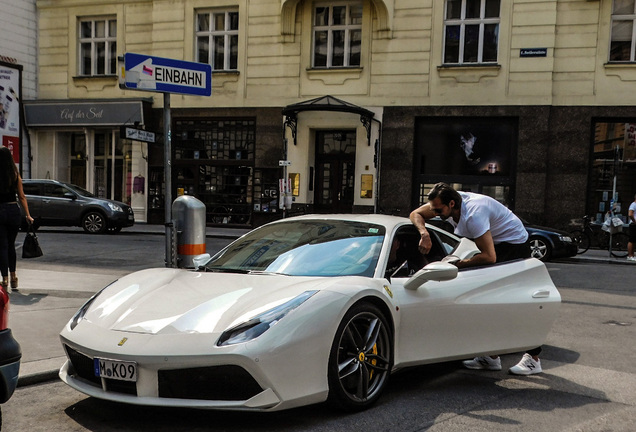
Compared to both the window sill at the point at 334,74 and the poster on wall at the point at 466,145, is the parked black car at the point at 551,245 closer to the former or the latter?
the poster on wall at the point at 466,145

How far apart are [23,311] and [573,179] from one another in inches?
624

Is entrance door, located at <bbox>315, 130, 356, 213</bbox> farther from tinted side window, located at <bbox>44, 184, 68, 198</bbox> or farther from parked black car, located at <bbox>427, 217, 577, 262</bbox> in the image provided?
tinted side window, located at <bbox>44, 184, 68, 198</bbox>

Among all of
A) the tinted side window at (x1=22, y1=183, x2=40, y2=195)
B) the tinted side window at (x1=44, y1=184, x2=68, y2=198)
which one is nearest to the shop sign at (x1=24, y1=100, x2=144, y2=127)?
the tinted side window at (x1=44, y1=184, x2=68, y2=198)

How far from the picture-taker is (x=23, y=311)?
6293mm

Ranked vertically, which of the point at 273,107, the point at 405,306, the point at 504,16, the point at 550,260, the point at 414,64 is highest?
the point at 504,16

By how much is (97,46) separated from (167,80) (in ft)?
59.6

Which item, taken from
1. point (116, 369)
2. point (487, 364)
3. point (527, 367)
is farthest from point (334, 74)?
point (116, 369)

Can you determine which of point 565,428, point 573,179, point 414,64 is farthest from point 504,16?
point 565,428

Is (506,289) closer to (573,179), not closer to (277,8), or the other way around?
(573,179)

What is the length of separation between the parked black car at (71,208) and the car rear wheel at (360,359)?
14898mm

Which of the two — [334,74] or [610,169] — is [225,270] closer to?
[334,74]

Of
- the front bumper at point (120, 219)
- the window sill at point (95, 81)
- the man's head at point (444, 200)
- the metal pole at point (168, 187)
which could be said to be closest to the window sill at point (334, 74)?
the front bumper at point (120, 219)

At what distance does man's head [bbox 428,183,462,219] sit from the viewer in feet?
15.5

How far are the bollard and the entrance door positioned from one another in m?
13.0
